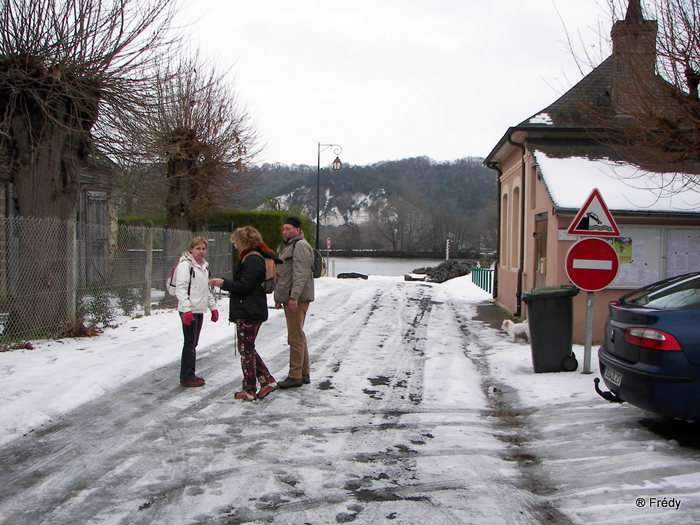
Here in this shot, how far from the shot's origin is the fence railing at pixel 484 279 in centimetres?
2058

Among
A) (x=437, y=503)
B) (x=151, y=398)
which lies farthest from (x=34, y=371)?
(x=437, y=503)

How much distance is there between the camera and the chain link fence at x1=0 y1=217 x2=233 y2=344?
26.1 feet

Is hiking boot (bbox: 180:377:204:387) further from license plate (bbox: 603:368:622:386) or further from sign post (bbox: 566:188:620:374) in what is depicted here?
sign post (bbox: 566:188:620:374)

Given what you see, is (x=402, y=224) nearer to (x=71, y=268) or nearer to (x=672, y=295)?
(x=71, y=268)

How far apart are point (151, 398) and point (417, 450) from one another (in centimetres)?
298

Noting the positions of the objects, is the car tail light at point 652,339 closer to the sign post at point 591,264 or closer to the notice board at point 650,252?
the sign post at point 591,264

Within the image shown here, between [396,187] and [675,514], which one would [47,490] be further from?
[396,187]

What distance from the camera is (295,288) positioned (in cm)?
595

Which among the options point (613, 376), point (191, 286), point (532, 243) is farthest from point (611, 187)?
point (191, 286)

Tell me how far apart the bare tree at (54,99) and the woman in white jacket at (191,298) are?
3.38m

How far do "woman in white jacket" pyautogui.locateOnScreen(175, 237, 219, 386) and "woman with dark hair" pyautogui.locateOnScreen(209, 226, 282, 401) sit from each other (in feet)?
1.57

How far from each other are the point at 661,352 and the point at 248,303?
3.70m

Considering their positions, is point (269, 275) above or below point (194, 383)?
above

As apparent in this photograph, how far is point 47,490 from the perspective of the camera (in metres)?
3.64
